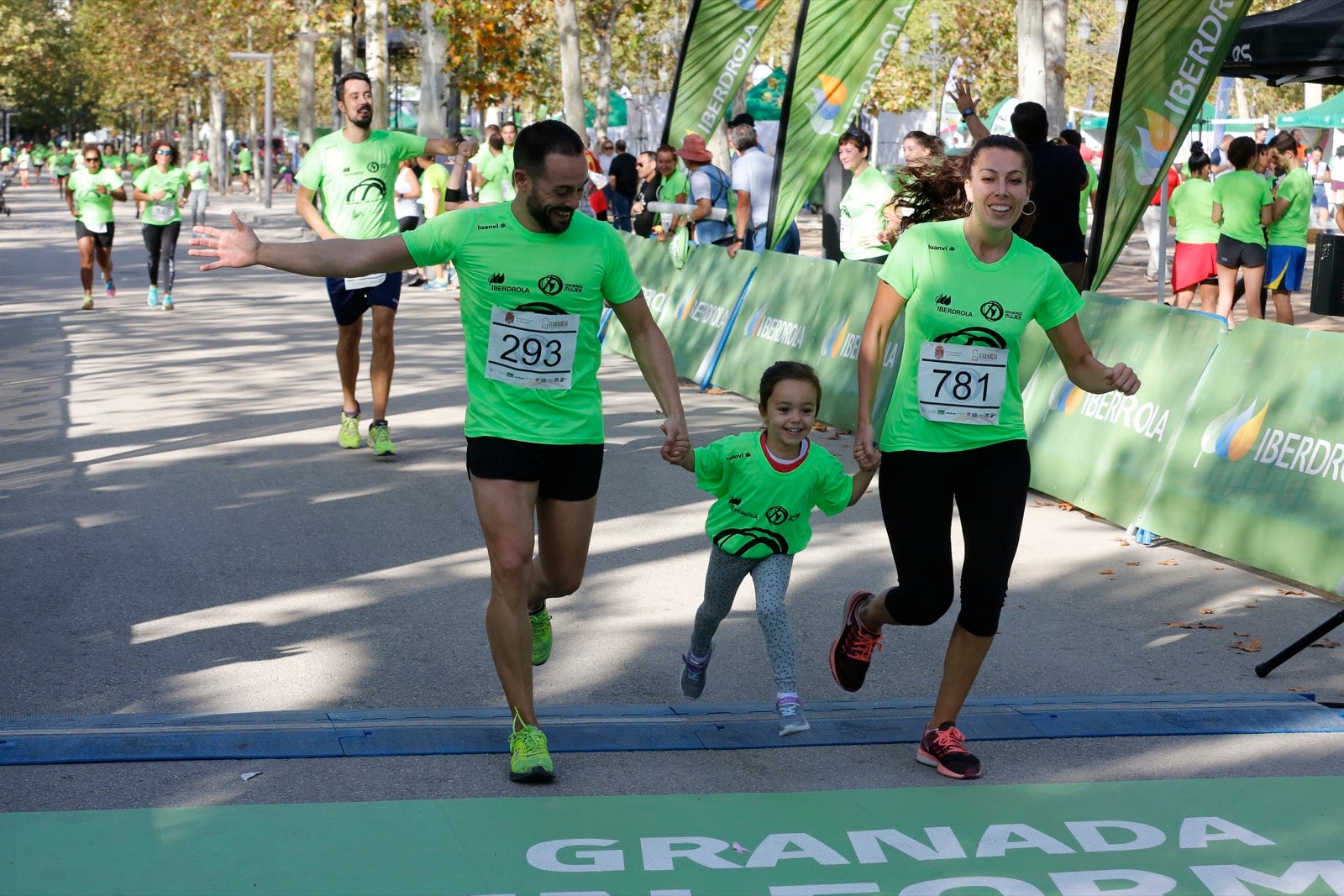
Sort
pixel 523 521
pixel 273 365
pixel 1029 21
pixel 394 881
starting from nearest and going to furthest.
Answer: pixel 394 881 → pixel 523 521 → pixel 273 365 → pixel 1029 21

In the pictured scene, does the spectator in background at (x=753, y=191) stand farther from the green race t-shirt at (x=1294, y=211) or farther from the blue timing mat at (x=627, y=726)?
the blue timing mat at (x=627, y=726)

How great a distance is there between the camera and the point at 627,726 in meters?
5.50

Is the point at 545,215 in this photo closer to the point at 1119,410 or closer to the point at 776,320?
the point at 1119,410

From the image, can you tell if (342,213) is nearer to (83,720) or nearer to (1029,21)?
(83,720)

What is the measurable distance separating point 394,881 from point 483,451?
4.42 feet

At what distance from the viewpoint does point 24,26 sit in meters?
53.4

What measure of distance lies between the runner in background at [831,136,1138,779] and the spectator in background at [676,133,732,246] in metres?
10.1

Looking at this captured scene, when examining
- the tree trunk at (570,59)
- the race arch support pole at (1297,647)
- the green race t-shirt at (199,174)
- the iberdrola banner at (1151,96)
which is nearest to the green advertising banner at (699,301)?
the iberdrola banner at (1151,96)

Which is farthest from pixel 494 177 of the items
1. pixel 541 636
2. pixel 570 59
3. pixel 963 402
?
pixel 963 402

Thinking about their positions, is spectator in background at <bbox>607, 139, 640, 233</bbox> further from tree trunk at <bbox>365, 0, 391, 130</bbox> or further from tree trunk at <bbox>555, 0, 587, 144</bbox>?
tree trunk at <bbox>365, 0, 391, 130</bbox>

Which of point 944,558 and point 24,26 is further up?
point 24,26

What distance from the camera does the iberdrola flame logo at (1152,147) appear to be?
991 centimetres

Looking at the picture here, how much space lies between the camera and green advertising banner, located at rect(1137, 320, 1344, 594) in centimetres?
730

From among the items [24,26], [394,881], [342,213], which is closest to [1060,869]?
[394,881]
